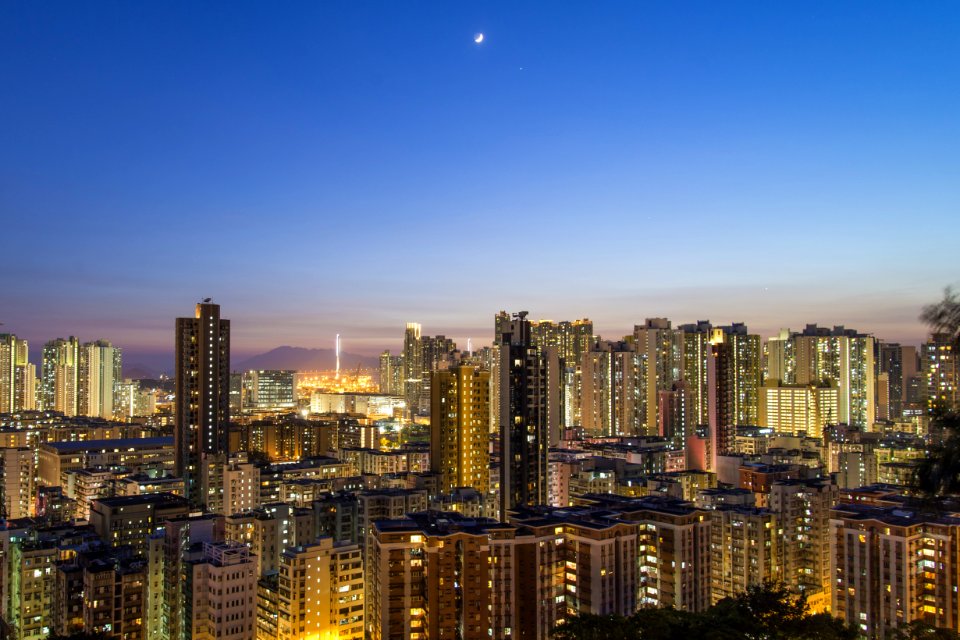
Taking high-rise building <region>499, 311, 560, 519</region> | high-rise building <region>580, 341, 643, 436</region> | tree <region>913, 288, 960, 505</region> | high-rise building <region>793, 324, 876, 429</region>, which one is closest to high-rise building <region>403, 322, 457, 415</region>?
high-rise building <region>580, 341, 643, 436</region>

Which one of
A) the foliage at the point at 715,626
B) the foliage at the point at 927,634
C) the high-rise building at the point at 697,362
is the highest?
the high-rise building at the point at 697,362

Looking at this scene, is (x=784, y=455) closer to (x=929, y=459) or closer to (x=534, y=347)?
(x=534, y=347)

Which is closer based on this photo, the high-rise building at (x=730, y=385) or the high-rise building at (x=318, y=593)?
the high-rise building at (x=318, y=593)

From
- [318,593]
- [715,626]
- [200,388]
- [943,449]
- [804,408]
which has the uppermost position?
[943,449]

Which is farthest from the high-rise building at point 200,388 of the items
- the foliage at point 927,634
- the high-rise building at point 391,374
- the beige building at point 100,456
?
the high-rise building at point 391,374

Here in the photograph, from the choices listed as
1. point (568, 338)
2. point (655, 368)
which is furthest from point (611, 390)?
point (568, 338)

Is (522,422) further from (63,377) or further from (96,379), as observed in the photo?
(63,377)

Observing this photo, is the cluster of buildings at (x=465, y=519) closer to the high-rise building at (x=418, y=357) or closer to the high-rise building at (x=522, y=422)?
the high-rise building at (x=522, y=422)
